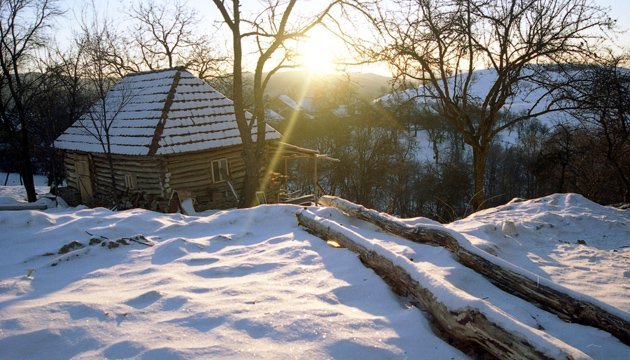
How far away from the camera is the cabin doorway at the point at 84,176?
1428 cm

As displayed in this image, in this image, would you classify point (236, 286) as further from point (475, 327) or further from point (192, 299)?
point (475, 327)

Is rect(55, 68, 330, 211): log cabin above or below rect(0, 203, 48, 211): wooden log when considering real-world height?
above

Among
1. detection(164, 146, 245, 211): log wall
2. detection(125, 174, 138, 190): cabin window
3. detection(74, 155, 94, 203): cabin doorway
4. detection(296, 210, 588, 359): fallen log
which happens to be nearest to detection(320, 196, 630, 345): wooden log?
detection(296, 210, 588, 359): fallen log

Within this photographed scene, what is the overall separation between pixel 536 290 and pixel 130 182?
12.7 metres

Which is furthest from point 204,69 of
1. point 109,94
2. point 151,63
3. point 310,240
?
point 310,240

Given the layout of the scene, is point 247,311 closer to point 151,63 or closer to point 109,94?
point 109,94

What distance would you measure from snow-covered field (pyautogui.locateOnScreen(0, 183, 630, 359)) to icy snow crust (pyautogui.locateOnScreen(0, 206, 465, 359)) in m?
0.01

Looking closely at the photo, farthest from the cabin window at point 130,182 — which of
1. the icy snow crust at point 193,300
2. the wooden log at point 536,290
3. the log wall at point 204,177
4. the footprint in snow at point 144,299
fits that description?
the wooden log at point 536,290

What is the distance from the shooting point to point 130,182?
12.8m

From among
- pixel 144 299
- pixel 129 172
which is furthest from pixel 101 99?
pixel 144 299

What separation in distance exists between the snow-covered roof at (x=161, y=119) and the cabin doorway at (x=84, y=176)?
2.34 feet

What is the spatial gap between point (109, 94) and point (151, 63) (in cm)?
724

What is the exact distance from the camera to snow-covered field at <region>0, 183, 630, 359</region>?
233 cm

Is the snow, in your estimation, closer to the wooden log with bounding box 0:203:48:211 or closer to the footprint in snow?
the footprint in snow
